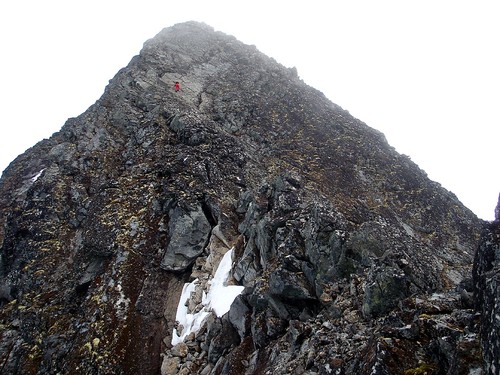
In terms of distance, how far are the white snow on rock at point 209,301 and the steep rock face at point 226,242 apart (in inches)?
23.1

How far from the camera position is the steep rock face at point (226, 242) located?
13.4m

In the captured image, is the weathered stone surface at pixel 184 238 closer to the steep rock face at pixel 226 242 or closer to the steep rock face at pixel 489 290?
the steep rock face at pixel 226 242

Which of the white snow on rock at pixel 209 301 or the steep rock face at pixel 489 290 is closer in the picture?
the steep rock face at pixel 489 290

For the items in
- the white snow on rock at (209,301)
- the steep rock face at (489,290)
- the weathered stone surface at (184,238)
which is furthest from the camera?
the weathered stone surface at (184,238)

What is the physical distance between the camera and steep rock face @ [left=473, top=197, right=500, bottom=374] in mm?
8375

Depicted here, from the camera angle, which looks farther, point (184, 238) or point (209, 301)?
point (184, 238)

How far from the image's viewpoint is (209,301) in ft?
66.5

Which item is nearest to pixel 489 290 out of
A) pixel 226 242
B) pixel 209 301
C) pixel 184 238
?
pixel 209 301

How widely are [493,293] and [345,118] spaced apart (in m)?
41.5

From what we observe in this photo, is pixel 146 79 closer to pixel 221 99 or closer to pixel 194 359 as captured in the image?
pixel 221 99

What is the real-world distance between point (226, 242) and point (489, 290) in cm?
1638

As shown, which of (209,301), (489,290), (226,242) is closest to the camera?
(489,290)

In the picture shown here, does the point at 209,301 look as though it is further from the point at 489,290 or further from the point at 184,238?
the point at 489,290

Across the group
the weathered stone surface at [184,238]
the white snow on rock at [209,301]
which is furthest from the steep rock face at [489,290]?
the weathered stone surface at [184,238]
